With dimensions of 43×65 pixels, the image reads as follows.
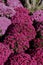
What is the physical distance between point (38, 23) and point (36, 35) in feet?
1.47

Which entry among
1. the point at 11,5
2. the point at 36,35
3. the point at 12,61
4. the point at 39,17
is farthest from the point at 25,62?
the point at 11,5

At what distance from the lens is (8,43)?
5543 millimetres

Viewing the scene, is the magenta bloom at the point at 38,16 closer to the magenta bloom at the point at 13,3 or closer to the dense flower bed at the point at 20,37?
the dense flower bed at the point at 20,37

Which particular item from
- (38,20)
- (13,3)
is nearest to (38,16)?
(38,20)

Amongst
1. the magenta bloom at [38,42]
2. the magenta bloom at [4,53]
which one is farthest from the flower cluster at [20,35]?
the magenta bloom at [4,53]

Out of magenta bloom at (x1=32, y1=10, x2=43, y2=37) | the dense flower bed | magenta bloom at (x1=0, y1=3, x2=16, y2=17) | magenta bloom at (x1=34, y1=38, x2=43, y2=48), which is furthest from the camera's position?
magenta bloom at (x1=0, y1=3, x2=16, y2=17)

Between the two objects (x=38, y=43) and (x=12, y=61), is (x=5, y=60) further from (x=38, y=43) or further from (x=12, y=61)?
(x=38, y=43)

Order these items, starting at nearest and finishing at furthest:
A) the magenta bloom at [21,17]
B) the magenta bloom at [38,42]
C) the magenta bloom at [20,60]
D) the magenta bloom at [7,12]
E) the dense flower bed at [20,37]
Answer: the magenta bloom at [20,60] < the dense flower bed at [20,37] < the magenta bloom at [38,42] < the magenta bloom at [21,17] < the magenta bloom at [7,12]

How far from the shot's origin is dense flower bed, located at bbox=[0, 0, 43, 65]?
4.88 m

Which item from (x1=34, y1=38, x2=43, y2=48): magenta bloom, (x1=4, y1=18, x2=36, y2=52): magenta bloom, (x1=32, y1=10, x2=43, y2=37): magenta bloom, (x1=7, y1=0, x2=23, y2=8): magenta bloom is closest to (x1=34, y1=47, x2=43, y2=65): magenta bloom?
(x1=34, y1=38, x2=43, y2=48): magenta bloom

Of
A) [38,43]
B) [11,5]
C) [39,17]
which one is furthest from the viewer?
[11,5]

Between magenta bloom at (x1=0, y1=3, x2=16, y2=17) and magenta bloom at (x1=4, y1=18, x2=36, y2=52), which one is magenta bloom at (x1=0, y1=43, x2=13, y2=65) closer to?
magenta bloom at (x1=4, y1=18, x2=36, y2=52)

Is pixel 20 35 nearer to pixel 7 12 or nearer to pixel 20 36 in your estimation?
pixel 20 36

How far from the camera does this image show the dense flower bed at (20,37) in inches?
192
